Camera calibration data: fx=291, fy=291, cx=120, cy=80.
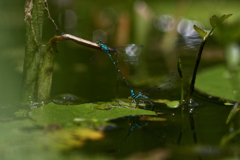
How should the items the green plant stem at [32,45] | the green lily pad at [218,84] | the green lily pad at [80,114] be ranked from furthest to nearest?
the green lily pad at [218,84], the green plant stem at [32,45], the green lily pad at [80,114]

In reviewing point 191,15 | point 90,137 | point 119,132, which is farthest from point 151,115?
point 191,15

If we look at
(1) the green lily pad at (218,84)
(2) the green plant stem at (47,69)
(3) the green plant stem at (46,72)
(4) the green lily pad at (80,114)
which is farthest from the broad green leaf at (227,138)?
(3) the green plant stem at (46,72)

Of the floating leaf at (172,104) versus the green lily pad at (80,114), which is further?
the floating leaf at (172,104)

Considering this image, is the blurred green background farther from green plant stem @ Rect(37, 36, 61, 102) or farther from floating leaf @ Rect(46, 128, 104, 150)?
floating leaf @ Rect(46, 128, 104, 150)

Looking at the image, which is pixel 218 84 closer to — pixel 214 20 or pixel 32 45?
pixel 214 20

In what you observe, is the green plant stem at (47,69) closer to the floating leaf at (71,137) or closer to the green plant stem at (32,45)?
the green plant stem at (32,45)

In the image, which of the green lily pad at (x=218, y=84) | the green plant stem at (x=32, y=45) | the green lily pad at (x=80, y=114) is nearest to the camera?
the green lily pad at (x=80, y=114)

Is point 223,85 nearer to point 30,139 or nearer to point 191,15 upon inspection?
point 30,139
